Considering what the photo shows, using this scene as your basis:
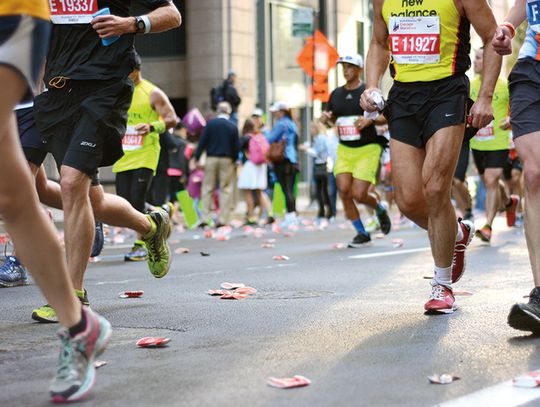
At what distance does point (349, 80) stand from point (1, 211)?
1007cm

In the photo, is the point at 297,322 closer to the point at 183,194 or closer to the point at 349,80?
the point at 349,80

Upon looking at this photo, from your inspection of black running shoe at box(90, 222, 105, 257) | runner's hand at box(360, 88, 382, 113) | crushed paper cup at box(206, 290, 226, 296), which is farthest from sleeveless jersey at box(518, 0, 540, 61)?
black running shoe at box(90, 222, 105, 257)

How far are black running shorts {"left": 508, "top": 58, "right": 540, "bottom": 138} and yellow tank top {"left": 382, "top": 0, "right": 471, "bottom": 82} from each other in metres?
0.65

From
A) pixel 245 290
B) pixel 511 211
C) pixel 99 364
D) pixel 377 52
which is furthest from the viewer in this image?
pixel 511 211

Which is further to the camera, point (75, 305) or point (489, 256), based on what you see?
point (489, 256)

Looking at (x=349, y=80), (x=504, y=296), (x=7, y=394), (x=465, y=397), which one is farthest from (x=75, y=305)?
(x=349, y=80)

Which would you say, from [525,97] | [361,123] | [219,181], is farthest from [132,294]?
[219,181]

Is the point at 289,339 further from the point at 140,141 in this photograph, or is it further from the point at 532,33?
the point at 140,141

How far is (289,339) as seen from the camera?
20.4 feet

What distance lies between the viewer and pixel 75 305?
16.1ft

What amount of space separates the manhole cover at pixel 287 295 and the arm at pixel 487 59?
167 cm

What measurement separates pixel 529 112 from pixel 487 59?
2.51 ft

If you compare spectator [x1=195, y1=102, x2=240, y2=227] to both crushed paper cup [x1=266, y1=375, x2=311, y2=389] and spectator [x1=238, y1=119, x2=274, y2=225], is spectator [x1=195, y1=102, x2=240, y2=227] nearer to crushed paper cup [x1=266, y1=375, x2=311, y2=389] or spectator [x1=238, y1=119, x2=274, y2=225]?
spectator [x1=238, y1=119, x2=274, y2=225]

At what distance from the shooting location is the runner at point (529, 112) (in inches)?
262
